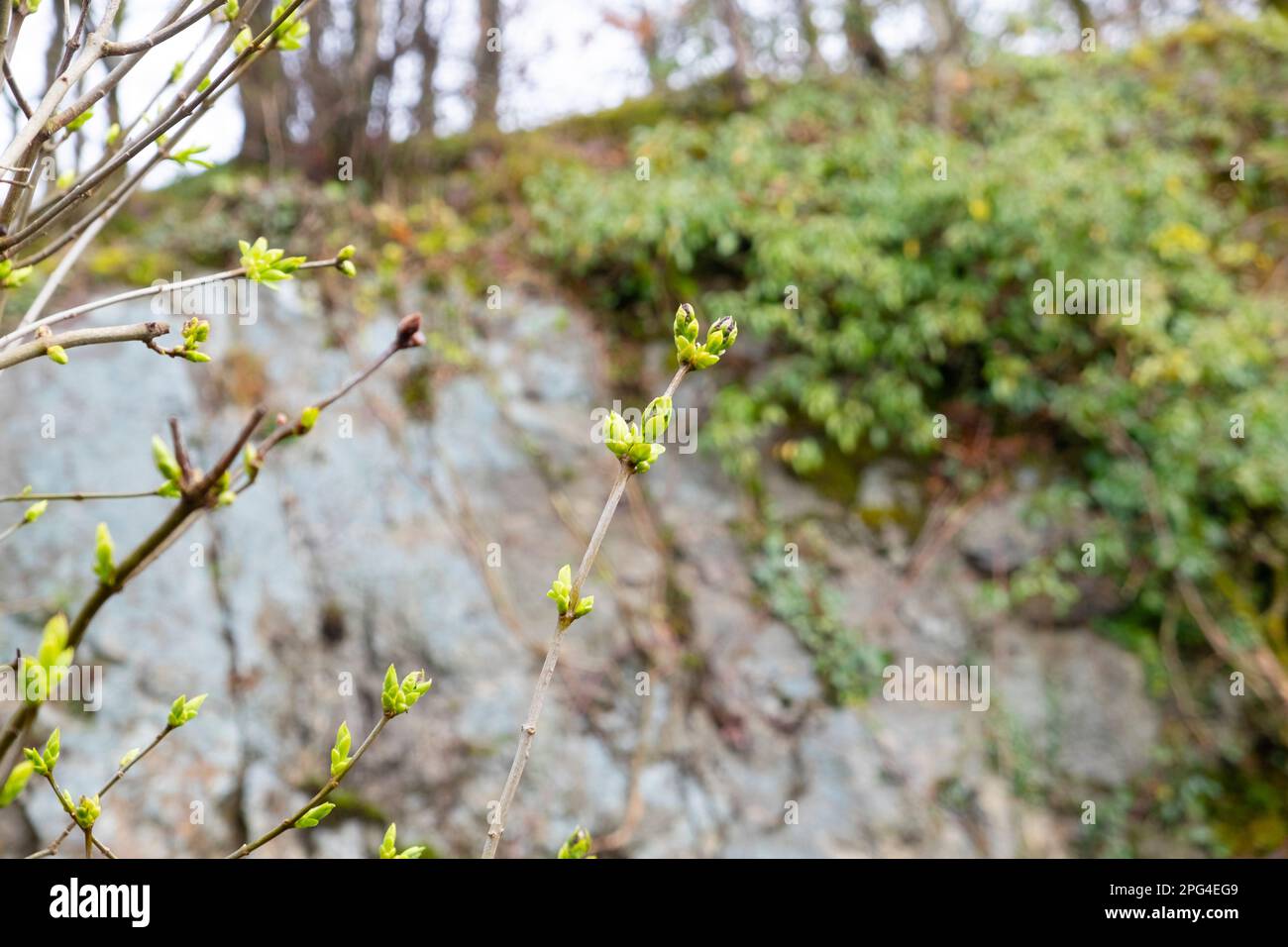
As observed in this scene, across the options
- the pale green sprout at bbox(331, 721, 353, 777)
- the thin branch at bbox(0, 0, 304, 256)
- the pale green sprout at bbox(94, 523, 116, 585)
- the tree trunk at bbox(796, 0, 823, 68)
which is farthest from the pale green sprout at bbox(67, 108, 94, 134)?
the tree trunk at bbox(796, 0, 823, 68)

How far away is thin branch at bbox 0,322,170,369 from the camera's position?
891 mm

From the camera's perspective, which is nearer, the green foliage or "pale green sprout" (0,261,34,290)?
"pale green sprout" (0,261,34,290)

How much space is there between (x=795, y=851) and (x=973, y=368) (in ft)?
10.8

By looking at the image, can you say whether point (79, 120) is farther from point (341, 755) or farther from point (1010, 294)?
point (1010, 294)

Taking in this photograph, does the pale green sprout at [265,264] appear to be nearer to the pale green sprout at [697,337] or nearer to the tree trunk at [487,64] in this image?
the pale green sprout at [697,337]

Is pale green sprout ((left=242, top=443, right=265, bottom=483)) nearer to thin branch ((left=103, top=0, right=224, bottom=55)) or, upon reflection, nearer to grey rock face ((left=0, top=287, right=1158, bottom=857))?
thin branch ((left=103, top=0, right=224, bottom=55))

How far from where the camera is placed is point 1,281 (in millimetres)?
1107

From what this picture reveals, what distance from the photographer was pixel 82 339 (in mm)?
898

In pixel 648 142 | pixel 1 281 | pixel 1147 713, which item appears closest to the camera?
pixel 1 281

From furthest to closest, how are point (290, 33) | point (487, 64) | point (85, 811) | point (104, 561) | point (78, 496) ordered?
point (487, 64), point (290, 33), point (78, 496), point (85, 811), point (104, 561)

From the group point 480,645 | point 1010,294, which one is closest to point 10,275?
point 480,645

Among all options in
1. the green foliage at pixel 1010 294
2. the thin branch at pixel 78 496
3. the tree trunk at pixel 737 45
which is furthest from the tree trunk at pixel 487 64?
the thin branch at pixel 78 496
